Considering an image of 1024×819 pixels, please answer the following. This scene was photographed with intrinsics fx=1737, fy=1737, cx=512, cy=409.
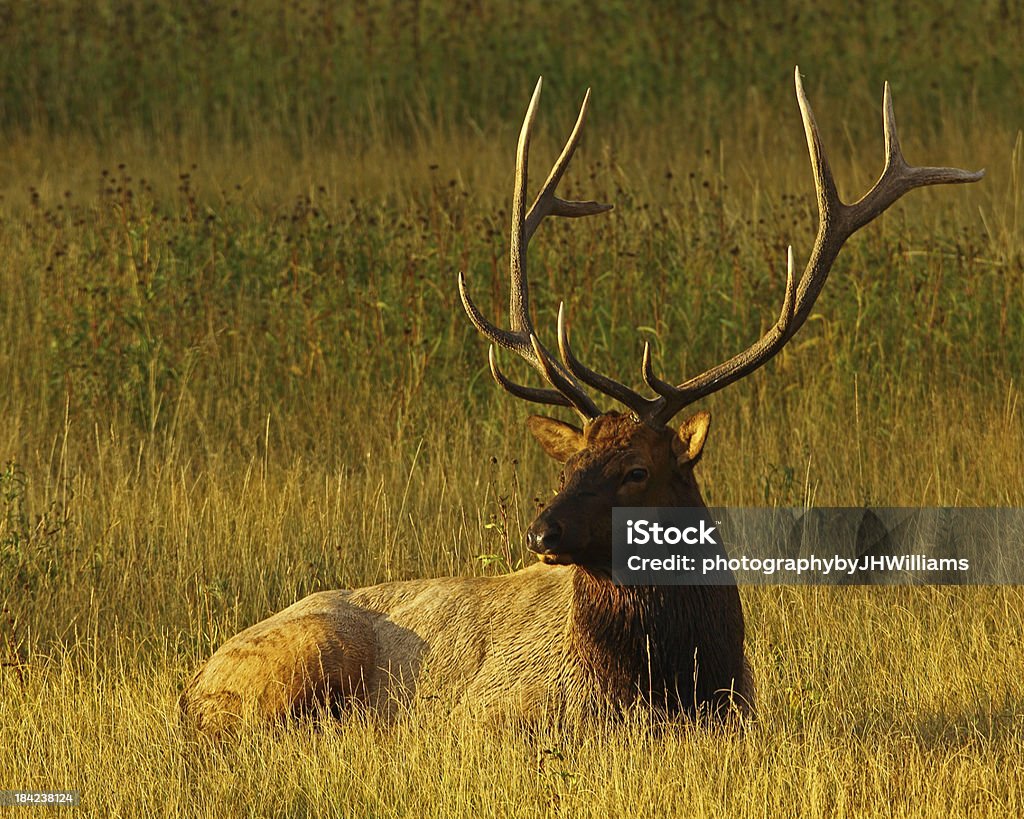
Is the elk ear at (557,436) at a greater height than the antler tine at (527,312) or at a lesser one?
lesser

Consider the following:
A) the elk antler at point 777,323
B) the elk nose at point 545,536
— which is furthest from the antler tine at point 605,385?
the elk nose at point 545,536

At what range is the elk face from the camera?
4801mm

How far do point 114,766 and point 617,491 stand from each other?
1.70 metres

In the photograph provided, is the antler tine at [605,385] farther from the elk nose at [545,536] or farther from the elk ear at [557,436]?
the elk nose at [545,536]

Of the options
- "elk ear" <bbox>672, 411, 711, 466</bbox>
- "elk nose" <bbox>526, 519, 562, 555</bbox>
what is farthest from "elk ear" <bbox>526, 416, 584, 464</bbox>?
"elk nose" <bbox>526, 519, 562, 555</bbox>

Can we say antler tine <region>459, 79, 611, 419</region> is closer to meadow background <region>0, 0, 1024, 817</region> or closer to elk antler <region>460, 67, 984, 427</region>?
elk antler <region>460, 67, 984, 427</region>

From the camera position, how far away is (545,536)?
475 centimetres

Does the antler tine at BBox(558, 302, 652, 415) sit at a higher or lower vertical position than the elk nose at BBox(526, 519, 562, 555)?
higher

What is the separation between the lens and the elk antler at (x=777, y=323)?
511cm

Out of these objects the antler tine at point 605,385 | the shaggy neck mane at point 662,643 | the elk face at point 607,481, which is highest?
the antler tine at point 605,385

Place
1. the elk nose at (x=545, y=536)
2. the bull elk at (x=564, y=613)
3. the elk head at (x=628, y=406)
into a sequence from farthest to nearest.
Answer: the bull elk at (x=564, y=613), the elk head at (x=628, y=406), the elk nose at (x=545, y=536)

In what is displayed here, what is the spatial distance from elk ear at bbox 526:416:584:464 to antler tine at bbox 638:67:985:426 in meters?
0.25

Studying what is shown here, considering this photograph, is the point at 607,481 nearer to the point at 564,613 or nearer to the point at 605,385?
the point at 605,385

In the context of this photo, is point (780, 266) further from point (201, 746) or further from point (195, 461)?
point (201, 746)
